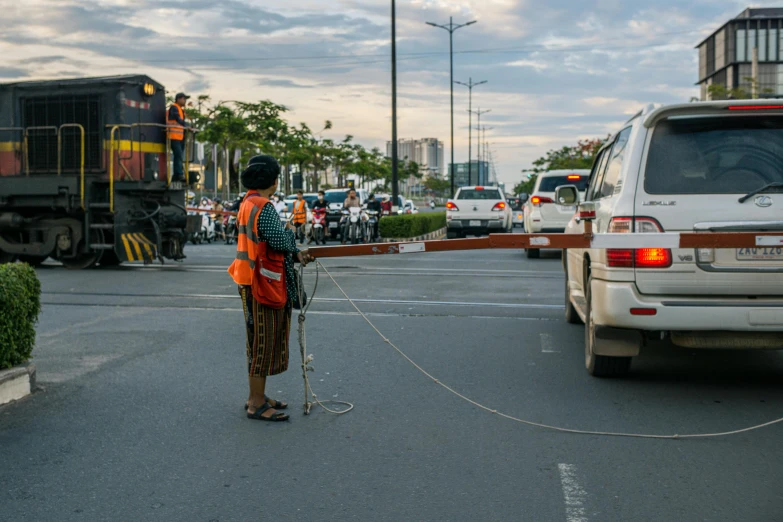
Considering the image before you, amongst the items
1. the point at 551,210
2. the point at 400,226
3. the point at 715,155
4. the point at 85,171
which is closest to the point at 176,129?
the point at 85,171

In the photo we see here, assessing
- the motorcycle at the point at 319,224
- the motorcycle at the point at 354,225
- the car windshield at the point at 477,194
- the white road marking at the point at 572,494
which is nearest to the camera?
the white road marking at the point at 572,494

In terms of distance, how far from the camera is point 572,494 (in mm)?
4496

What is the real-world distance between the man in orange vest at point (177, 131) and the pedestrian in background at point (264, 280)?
11991 millimetres

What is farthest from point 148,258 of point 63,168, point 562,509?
point 562,509

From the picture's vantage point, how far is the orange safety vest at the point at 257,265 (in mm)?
5926

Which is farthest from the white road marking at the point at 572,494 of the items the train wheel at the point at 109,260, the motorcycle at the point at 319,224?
the motorcycle at the point at 319,224

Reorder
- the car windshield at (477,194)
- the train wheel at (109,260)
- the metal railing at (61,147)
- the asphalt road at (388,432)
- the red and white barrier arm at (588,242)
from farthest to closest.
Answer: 1. the car windshield at (477,194)
2. the train wheel at (109,260)
3. the metal railing at (61,147)
4. the red and white barrier arm at (588,242)
5. the asphalt road at (388,432)

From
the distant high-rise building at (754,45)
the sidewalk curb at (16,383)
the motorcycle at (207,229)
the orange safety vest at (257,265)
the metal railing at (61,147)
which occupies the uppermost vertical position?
the distant high-rise building at (754,45)

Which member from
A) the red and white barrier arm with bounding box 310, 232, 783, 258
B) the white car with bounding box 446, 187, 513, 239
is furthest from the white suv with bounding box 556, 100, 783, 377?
the white car with bounding box 446, 187, 513, 239

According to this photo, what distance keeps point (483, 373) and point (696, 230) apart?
84.3 inches

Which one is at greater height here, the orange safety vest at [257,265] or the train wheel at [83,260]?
the orange safety vest at [257,265]

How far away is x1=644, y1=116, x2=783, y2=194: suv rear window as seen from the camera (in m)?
6.34

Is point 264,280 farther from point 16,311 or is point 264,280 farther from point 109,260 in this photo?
point 109,260

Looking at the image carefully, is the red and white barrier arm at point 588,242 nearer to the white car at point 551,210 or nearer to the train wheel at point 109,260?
the train wheel at point 109,260
